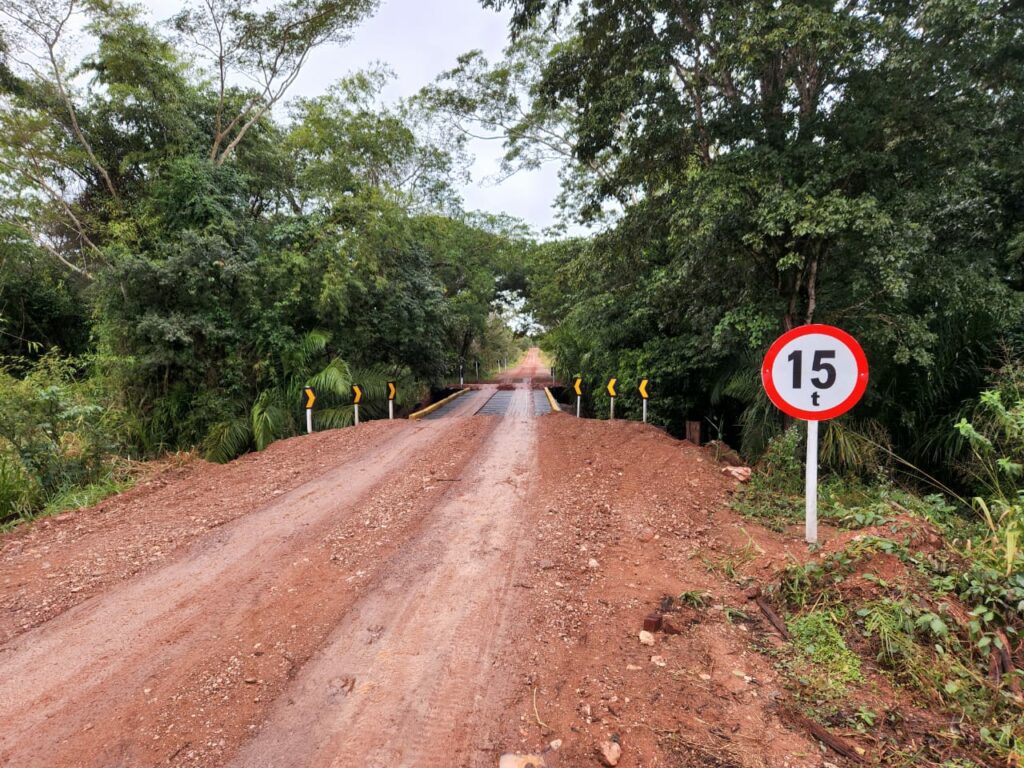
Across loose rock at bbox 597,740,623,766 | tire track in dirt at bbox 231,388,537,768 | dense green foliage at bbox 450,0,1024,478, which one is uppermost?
dense green foliage at bbox 450,0,1024,478

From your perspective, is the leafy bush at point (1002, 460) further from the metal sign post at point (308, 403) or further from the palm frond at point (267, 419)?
the palm frond at point (267, 419)

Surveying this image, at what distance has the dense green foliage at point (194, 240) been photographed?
876 cm

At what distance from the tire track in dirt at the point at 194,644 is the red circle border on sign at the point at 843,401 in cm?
321

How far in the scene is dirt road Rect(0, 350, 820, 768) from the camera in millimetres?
1920

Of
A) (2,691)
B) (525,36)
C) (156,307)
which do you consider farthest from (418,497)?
(525,36)

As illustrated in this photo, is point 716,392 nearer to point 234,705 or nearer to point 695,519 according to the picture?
point 695,519

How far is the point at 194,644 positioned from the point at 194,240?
8.92 metres

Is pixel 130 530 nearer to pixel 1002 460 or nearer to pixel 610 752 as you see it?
pixel 610 752

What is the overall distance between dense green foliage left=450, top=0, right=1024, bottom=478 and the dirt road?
93.3 inches

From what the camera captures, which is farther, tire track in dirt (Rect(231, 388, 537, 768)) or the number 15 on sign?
the number 15 on sign

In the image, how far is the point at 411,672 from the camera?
2.33 m

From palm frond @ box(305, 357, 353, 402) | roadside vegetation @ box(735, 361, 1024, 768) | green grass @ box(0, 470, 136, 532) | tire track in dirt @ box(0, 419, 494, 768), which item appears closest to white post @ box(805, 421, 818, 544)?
roadside vegetation @ box(735, 361, 1024, 768)

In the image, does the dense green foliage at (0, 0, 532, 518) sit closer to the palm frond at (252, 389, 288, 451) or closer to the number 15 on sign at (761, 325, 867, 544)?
the palm frond at (252, 389, 288, 451)

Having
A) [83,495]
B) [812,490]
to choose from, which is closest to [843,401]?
[812,490]
